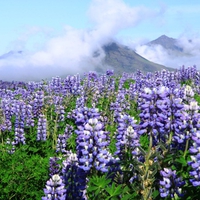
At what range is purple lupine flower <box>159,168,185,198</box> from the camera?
439 cm

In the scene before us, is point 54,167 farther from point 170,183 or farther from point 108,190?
point 170,183

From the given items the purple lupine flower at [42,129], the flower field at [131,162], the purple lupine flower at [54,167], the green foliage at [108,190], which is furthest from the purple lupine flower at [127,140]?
the purple lupine flower at [42,129]

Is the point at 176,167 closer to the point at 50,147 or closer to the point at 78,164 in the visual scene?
the point at 78,164

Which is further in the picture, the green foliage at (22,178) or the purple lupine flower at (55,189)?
the green foliage at (22,178)

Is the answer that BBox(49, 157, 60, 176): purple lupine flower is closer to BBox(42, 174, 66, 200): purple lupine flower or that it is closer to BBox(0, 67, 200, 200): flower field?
BBox(0, 67, 200, 200): flower field

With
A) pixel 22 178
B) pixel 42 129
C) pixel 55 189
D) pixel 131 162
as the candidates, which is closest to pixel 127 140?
pixel 131 162

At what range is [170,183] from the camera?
4.43m

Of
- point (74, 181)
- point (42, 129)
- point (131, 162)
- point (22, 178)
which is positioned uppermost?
point (42, 129)

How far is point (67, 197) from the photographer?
16.3ft

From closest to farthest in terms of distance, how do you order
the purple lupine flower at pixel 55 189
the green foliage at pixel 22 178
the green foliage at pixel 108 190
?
the green foliage at pixel 108 190 < the purple lupine flower at pixel 55 189 < the green foliage at pixel 22 178

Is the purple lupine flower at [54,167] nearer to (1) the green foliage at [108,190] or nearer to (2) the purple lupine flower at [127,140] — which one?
(2) the purple lupine flower at [127,140]

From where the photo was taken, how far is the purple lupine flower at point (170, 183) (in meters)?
4.39

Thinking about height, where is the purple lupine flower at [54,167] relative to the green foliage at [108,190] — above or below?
above

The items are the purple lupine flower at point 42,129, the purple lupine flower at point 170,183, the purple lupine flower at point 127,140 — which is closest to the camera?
the purple lupine flower at point 170,183
